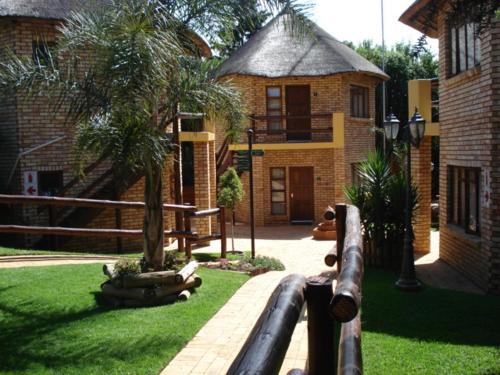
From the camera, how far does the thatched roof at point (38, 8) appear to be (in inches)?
525

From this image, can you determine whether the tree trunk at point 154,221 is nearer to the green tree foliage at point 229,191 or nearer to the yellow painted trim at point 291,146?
the green tree foliage at point 229,191

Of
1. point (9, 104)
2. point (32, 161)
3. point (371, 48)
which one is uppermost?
point (371, 48)

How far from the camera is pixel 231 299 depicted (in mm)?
8859

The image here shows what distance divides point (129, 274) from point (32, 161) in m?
7.49

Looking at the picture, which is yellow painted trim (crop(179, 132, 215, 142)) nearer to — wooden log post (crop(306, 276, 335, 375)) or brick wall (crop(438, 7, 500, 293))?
brick wall (crop(438, 7, 500, 293))

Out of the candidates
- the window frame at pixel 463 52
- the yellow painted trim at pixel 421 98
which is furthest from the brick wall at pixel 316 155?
the window frame at pixel 463 52

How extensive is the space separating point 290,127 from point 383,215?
1077 centimetres

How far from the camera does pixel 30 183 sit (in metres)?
14.0

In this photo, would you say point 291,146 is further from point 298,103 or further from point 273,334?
point 273,334

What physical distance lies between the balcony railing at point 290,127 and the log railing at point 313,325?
18.0 meters

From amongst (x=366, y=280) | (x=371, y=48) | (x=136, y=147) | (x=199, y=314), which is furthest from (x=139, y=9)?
(x=371, y=48)

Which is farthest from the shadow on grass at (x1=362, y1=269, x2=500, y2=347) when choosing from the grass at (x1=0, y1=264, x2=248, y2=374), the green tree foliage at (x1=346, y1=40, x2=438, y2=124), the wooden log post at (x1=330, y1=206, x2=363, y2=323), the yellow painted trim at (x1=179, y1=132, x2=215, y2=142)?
the green tree foliage at (x1=346, y1=40, x2=438, y2=124)

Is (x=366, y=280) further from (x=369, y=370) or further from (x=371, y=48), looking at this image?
(x=371, y=48)

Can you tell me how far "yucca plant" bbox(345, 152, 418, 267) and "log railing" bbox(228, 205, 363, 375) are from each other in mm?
9364
